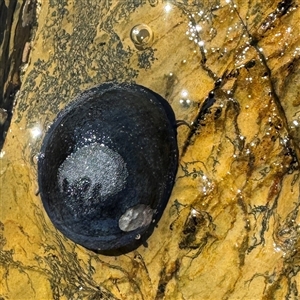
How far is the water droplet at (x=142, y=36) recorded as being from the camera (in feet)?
13.7

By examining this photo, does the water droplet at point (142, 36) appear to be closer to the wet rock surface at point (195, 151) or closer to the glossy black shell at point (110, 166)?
the wet rock surface at point (195, 151)

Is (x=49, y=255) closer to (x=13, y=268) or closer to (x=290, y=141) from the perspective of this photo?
(x=13, y=268)

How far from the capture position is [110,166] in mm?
3607

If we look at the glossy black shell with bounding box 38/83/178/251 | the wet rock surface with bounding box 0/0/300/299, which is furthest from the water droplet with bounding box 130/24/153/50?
the glossy black shell with bounding box 38/83/178/251

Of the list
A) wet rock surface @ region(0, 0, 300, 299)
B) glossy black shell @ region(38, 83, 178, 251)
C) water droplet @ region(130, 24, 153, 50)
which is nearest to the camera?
glossy black shell @ region(38, 83, 178, 251)

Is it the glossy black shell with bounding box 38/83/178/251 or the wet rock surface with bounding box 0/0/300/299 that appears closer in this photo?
the glossy black shell with bounding box 38/83/178/251

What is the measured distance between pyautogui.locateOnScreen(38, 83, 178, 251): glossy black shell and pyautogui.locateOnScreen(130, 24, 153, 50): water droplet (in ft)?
1.31

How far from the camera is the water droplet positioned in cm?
416

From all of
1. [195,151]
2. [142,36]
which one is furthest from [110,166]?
[142,36]

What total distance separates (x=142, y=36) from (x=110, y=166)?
4.40ft

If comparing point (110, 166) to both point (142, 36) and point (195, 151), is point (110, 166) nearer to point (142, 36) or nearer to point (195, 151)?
point (195, 151)

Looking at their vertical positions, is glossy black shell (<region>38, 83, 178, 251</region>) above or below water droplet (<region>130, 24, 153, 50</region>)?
below

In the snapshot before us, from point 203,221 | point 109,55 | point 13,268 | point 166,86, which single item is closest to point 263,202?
point 203,221

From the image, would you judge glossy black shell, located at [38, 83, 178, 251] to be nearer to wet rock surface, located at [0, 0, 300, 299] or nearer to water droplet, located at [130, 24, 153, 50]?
wet rock surface, located at [0, 0, 300, 299]
